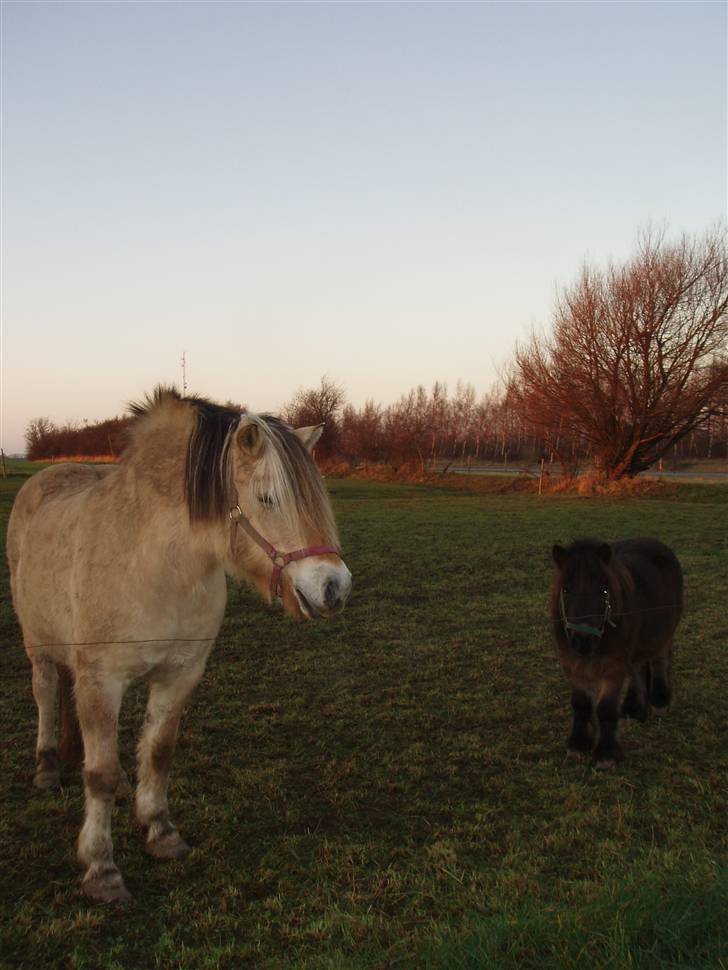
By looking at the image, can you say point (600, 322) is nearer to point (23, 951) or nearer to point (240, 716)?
point (240, 716)

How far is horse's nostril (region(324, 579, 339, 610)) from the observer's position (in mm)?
2697

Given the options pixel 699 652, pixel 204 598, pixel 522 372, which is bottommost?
pixel 699 652

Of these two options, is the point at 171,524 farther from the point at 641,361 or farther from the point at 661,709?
the point at 641,361

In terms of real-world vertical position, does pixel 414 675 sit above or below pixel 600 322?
below

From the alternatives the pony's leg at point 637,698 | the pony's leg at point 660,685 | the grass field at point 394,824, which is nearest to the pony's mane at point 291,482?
the grass field at point 394,824

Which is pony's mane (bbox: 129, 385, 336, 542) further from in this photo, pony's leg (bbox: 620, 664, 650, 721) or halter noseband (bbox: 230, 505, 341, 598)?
pony's leg (bbox: 620, 664, 650, 721)

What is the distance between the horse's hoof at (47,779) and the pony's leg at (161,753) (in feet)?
3.03

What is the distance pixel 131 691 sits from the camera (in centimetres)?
599

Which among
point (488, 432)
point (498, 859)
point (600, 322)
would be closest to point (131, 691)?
point (498, 859)

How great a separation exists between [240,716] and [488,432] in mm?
56742

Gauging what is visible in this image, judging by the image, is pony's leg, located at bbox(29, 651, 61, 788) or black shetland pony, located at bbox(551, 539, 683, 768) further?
black shetland pony, located at bbox(551, 539, 683, 768)

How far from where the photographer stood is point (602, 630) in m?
4.66

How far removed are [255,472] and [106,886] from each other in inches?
76.1

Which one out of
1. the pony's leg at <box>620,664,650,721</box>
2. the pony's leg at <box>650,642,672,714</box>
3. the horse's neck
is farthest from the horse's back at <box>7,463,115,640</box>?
the pony's leg at <box>650,642,672,714</box>
